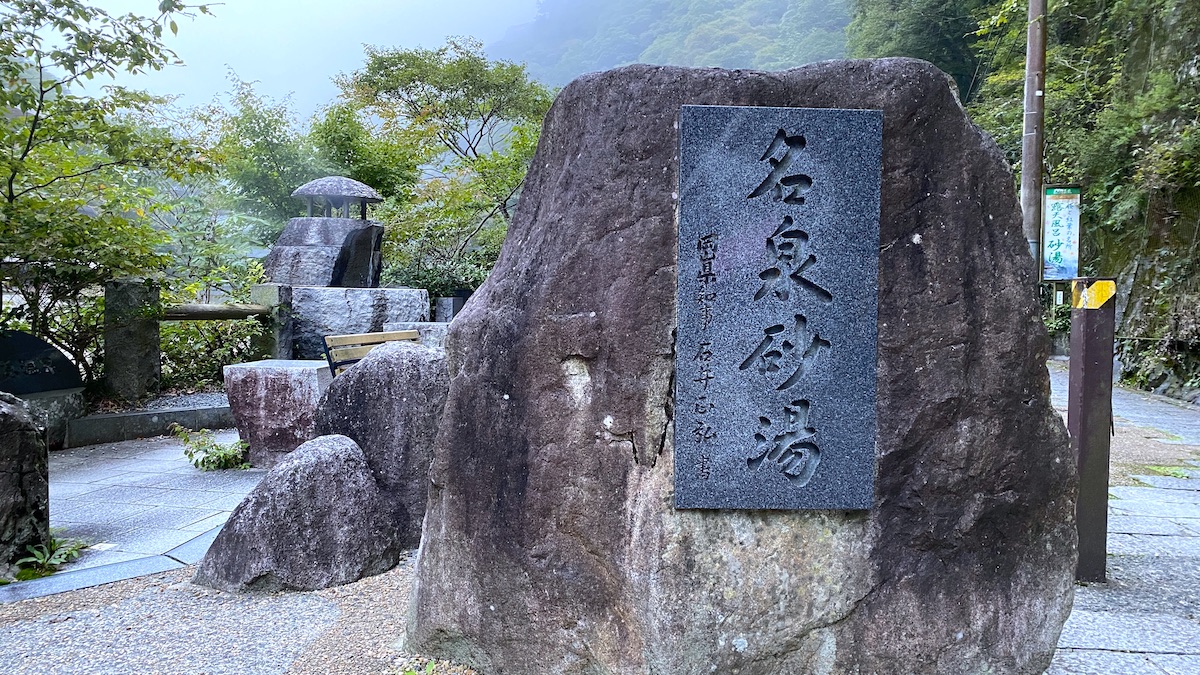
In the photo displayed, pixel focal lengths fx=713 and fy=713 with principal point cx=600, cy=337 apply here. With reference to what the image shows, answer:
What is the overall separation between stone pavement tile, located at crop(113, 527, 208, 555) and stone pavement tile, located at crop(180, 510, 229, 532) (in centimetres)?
7

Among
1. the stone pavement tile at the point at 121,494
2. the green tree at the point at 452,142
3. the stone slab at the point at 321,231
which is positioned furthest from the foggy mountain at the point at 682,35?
the stone pavement tile at the point at 121,494

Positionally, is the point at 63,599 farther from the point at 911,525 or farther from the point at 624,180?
the point at 911,525

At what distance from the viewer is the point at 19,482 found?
375 cm

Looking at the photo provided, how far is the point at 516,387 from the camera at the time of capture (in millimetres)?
2625

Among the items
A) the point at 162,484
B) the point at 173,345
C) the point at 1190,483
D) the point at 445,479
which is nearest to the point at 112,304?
the point at 173,345

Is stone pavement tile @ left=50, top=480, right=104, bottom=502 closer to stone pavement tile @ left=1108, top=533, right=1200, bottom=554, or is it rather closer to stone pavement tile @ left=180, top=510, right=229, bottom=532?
stone pavement tile @ left=180, top=510, right=229, bottom=532

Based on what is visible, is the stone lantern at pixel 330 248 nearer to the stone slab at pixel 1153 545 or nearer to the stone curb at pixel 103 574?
the stone curb at pixel 103 574

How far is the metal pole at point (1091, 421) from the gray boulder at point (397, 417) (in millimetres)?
3447

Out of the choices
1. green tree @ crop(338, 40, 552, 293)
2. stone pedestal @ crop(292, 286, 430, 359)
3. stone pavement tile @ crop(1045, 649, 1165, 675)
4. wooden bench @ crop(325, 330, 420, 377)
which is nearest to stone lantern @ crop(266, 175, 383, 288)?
green tree @ crop(338, 40, 552, 293)

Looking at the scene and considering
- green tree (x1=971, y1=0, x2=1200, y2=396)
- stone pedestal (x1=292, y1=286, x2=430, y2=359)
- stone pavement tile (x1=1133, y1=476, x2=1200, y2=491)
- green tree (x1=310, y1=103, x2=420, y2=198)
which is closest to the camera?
stone pavement tile (x1=1133, y1=476, x2=1200, y2=491)

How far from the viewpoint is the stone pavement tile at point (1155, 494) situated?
5266 millimetres

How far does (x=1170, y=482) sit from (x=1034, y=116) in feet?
13.5

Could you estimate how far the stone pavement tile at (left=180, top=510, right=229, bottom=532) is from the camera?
4.54 metres

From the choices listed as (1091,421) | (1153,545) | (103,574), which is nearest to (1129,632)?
(1091,421)
